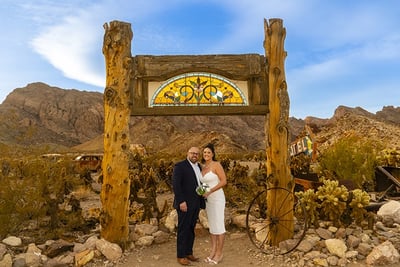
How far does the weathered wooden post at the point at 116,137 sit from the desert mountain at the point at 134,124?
3913 cm

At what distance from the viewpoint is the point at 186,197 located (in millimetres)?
5488

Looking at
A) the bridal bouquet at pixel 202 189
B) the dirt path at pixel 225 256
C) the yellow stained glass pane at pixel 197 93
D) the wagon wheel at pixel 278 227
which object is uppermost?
the yellow stained glass pane at pixel 197 93

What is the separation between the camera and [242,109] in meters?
6.41

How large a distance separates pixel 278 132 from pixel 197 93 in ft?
5.10

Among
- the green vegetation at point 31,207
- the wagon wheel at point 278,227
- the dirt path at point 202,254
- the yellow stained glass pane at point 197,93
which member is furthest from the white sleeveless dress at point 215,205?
the green vegetation at point 31,207

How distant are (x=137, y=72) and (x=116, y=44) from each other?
1.90 ft

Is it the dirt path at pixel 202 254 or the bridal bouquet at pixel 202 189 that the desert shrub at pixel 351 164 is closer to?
the dirt path at pixel 202 254

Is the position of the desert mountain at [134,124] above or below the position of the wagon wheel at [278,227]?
above

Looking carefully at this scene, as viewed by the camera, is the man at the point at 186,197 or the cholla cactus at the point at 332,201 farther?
the cholla cactus at the point at 332,201

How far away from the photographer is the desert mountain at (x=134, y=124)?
58.1 metres

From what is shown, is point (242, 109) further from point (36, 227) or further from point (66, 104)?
point (66, 104)

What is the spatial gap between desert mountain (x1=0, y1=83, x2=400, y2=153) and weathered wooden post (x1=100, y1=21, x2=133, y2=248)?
3913 centimetres

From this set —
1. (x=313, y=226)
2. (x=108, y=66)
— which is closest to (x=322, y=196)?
(x=313, y=226)

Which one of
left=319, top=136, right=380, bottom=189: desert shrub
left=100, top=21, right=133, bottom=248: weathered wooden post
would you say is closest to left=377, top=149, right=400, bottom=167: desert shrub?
left=319, top=136, right=380, bottom=189: desert shrub
